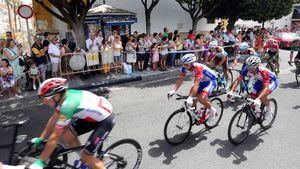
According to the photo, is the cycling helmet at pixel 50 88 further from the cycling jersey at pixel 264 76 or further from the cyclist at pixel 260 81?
the cycling jersey at pixel 264 76

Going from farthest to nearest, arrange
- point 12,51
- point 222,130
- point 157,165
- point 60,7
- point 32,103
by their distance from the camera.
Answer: point 60,7 → point 12,51 → point 32,103 → point 222,130 → point 157,165

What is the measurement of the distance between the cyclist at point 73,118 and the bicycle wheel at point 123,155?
32 cm

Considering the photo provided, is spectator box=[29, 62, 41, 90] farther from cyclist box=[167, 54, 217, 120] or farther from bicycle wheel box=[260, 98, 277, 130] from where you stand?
bicycle wheel box=[260, 98, 277, 130]

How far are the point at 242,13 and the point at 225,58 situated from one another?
1181 cm

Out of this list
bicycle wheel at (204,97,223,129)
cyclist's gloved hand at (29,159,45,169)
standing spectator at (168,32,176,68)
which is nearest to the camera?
cyclist's gloved hand at (29,159,45,169)

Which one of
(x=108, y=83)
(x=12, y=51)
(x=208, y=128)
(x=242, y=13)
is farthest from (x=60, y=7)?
(x=242, y=13)

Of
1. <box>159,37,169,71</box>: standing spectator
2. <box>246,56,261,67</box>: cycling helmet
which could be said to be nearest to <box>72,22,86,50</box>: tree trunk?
<box>159,37,169,71</box>: standing spectator

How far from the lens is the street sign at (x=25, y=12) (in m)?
10.2

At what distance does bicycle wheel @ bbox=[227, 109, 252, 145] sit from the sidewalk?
18.8 ft

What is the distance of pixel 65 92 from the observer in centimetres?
334

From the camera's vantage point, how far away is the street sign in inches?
403

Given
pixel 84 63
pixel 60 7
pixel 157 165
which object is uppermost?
pixel 60 7

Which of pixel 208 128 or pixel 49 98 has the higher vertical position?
pixel 49 98

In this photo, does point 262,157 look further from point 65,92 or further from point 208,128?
point 65,92
